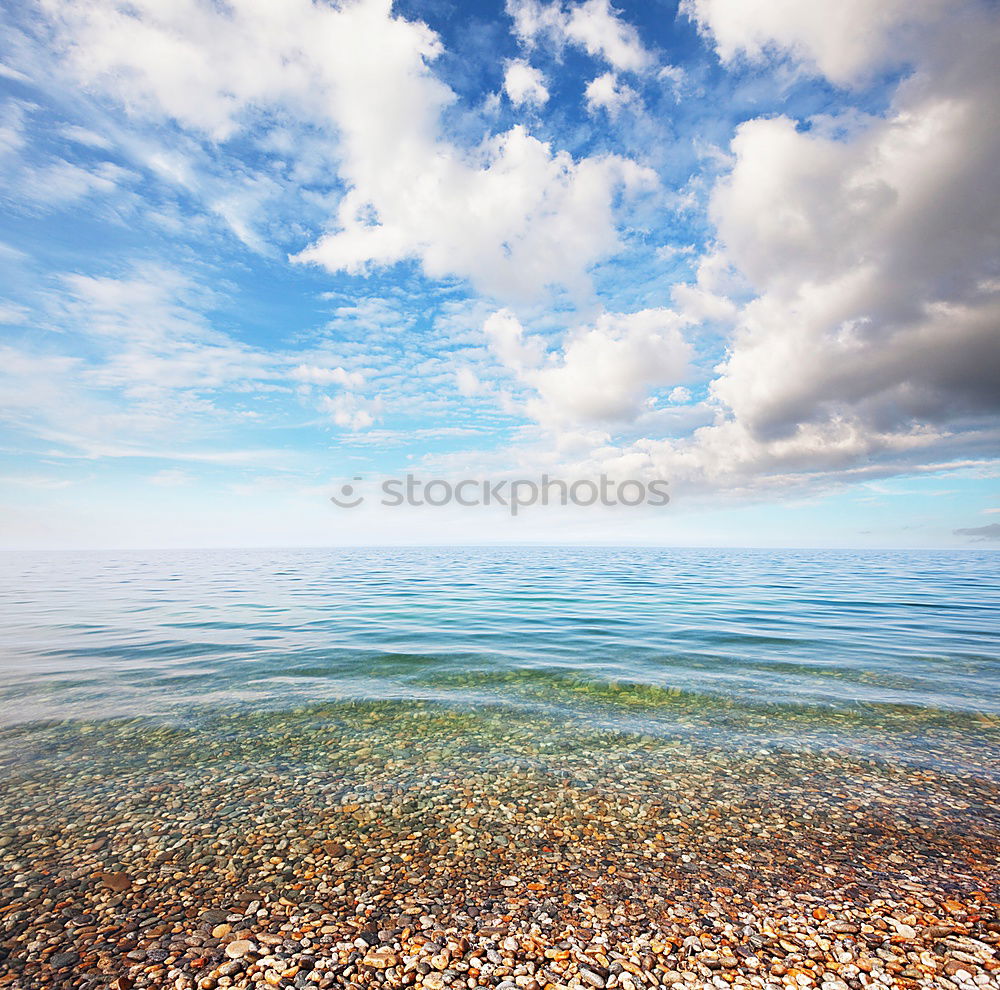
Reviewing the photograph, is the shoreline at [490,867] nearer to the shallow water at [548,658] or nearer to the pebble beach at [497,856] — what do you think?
the pebble beach at [497,856]

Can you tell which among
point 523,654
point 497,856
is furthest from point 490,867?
point 523,654

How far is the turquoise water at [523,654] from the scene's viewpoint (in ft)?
44.8

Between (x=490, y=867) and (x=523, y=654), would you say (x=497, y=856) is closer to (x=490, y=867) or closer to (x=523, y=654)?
(x=490, y=867)

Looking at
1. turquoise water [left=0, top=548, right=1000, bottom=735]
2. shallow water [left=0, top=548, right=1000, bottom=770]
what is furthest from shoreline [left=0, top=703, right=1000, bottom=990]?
turquoise water [left=0, top=548, right=1000, bottom=735]

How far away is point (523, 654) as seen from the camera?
1934 centimetres

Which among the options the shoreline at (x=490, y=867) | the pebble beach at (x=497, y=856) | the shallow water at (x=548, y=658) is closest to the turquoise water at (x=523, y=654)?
the shallow water at (x=548, y=658)

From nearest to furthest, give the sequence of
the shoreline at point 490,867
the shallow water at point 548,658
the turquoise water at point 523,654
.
Result: the shoreline at point 490,867, the shallow water at point 548,658, the turquoise water at point 523,654

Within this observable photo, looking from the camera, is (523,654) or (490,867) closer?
(490,867)

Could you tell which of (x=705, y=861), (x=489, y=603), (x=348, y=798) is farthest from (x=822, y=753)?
(x=489, y=603)

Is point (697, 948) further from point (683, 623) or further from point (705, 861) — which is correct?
point (683, 623)

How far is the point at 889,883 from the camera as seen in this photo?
20.0 ft

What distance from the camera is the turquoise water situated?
44.8 ft

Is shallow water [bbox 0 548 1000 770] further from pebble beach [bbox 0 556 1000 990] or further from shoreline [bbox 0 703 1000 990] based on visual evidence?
shoreline [bbox 0 703 1000 990]

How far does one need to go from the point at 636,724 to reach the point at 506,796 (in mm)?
4786
